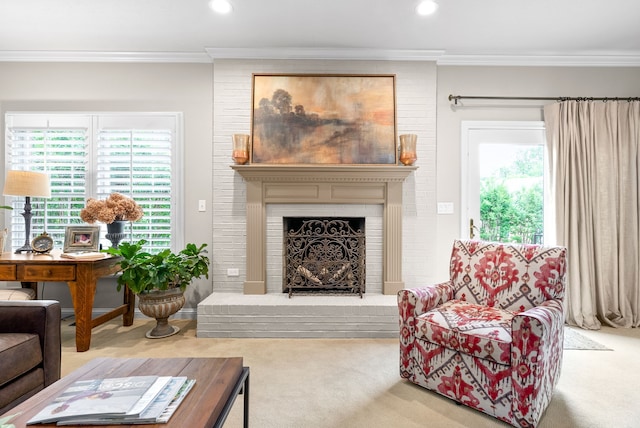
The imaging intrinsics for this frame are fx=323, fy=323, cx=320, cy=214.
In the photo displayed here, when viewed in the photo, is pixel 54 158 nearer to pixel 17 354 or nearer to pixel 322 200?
pixel 17 354

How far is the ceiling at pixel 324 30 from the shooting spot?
255 cm

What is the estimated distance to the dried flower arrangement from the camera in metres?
2.84

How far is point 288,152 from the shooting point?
3.22 meters

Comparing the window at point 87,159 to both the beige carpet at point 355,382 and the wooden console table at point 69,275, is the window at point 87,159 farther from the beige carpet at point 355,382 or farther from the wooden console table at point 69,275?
the beige carpet at point 355,382

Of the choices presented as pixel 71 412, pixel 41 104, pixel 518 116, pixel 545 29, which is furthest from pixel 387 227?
pixel 41 104

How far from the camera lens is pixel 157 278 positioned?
267 cm

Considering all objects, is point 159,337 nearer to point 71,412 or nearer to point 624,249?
point 71,412

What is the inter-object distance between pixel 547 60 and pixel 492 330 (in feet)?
10.1

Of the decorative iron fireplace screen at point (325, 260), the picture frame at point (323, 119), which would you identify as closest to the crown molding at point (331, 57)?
the picture frame at point (323, 119)

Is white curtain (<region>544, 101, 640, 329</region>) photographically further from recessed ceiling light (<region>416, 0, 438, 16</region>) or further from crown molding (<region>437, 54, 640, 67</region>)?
recessed ceiling light (<region>416, 0, 438, 16</region>)

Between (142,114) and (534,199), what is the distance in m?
4.17

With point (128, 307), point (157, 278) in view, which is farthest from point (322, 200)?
point (128, 307)

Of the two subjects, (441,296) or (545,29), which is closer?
(441,296)

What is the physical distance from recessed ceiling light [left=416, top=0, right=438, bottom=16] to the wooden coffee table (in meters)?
2.78
